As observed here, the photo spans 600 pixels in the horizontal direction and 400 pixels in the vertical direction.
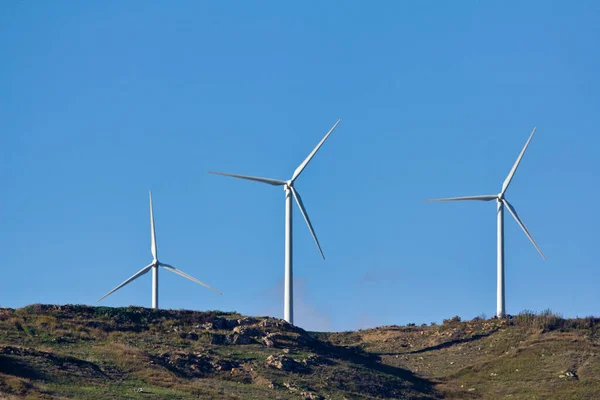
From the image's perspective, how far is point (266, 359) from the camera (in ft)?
254

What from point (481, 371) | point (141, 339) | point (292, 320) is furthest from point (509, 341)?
point (141, 339)

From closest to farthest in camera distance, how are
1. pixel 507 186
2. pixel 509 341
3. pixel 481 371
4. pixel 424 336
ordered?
1. pixel 481 371
2. pixel 509 341
3. pixel 424 336
4. pixel 507 186

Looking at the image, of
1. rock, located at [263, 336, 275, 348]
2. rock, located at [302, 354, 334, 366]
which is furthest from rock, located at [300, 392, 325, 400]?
rock, located at [263, 336, 275, 348]

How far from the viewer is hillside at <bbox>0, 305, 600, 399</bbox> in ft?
218

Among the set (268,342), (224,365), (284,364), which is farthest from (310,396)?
(268,342)

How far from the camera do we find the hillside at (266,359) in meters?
66.4

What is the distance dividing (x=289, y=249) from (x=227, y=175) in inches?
353

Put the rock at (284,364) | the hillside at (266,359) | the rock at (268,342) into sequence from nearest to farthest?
1. the hillside at (266,359)
2. the rock at (284,364)
3. the rock at (268,342)

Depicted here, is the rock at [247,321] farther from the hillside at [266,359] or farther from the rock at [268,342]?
the rock at [268,342]

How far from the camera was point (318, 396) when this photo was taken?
227 ft

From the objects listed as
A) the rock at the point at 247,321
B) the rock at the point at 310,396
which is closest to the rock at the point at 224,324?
the rock at the point at 247,321

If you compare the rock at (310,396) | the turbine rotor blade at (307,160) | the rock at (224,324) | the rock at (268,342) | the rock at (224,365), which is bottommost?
the rock at (310,396)

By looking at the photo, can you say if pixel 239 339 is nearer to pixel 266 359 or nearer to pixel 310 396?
pixel 266 359

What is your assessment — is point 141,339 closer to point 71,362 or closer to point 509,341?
point 71,362
